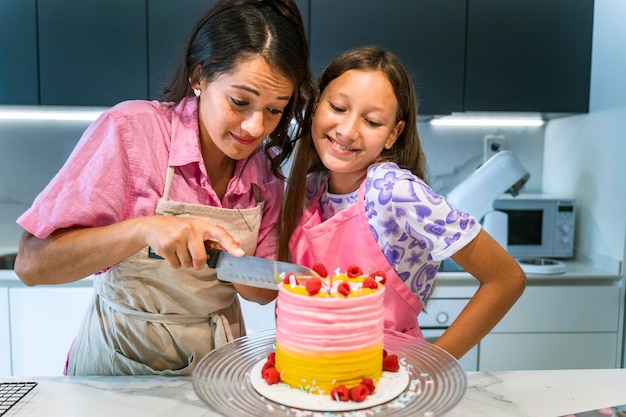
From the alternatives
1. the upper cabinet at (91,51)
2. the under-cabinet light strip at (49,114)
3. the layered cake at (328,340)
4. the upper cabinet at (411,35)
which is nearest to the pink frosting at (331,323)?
the layered cake at (328,340)

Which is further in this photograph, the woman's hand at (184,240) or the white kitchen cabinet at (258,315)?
the white kitchen cabinet at (258,315)

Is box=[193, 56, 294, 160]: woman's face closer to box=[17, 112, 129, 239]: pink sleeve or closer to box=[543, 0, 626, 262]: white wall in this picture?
box=[17, 112, 129, 239]: pink sleeve

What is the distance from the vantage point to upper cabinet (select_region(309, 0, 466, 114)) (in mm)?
2408

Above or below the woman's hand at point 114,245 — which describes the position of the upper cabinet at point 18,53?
above

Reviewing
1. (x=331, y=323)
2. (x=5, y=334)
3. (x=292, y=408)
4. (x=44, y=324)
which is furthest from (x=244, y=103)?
(x=5, y=334)

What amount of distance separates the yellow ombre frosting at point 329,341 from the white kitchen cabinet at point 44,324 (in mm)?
1623

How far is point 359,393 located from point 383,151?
64 centimetres

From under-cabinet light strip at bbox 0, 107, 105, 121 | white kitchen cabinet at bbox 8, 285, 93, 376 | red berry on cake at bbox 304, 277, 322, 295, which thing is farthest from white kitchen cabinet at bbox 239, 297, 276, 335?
red berry on cake at bbox 304, 277, 322, 295

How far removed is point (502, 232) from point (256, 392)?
187cm

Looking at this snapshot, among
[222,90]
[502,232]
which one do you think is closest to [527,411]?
[222,90]

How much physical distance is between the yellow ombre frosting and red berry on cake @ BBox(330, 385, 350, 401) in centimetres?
2

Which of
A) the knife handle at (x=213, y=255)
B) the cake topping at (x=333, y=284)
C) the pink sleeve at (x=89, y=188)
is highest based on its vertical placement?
the pink sleeve at (x=89, y=188)

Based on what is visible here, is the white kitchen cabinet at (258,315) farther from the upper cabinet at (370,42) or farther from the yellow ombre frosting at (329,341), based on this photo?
the yellow ombre frosting at (329,341)

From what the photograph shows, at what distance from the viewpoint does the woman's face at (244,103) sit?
101 centimetres
